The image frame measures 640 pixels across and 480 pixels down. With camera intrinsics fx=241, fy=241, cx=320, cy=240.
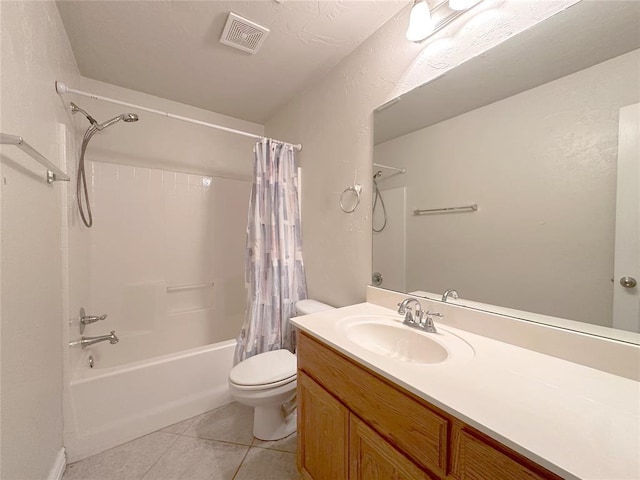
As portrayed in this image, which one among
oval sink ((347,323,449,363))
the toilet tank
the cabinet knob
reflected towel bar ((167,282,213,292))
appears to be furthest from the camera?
reflected towel bar ((167,282,213,292))

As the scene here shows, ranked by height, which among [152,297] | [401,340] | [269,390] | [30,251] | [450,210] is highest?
[450,210]

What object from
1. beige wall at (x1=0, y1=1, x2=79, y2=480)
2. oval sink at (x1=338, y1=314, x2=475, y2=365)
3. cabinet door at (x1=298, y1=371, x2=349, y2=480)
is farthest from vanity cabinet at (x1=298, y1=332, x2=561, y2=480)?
beige wall at (x1=0, y1=1, x2=79, y2=480)

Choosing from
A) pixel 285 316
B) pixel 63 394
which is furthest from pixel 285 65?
pixel 63 394

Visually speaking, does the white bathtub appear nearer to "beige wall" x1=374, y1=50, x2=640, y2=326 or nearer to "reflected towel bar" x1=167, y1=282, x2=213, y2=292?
"reflected towel bar" x1=167, y1=282, x2=213, y2=292

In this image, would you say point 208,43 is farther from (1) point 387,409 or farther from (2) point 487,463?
(2) point 487,463

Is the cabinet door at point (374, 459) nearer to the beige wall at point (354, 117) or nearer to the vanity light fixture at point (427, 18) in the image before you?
the beige wall at point (354, 117)

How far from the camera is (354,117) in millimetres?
1499

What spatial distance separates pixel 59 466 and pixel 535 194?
94.9 inches

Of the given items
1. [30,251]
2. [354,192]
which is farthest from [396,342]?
[30,251]

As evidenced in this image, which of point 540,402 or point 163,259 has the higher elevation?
point 163,259

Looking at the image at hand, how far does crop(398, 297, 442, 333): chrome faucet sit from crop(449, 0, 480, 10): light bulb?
1206 mm

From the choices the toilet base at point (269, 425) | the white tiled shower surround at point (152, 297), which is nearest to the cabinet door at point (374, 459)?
the toilet base at point (269, 425)

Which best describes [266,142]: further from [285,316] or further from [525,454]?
[525,454]

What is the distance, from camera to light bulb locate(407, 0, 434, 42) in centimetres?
105
